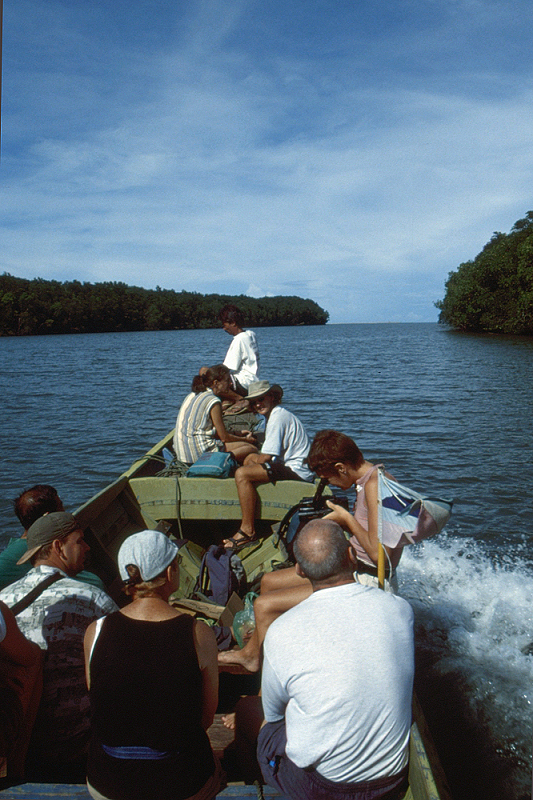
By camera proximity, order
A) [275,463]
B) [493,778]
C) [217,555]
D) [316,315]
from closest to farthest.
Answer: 1. [493,778]
2. [217,555]
3. [275,463]
4. [316,315]

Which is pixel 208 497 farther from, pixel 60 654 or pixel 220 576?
pixel 60 654

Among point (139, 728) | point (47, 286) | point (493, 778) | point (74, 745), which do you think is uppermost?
point (47, 286)

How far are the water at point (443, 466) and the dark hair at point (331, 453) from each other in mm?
2697

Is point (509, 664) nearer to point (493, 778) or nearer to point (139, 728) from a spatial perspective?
point (493, 778)

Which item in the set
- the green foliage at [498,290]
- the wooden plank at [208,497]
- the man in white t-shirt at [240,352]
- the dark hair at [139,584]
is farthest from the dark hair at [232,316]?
the green foliage at [498,290]

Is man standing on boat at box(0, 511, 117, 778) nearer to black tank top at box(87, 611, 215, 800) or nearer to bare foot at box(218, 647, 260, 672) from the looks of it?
black tank top at box(87, 611, 215, 800)

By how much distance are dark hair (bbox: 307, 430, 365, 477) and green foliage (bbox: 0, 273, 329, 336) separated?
102891mm

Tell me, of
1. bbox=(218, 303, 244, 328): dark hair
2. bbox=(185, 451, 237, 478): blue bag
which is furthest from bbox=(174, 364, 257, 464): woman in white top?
bbox=(218, 303, 244, 328): dark hair

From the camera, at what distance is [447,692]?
542 cm

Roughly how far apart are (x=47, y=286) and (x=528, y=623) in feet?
403

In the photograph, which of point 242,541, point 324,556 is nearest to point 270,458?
point 242,541

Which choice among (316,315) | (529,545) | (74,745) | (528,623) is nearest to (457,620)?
(528,623)

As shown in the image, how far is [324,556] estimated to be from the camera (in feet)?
7.90

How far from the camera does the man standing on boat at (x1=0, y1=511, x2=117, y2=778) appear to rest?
2758 mm
